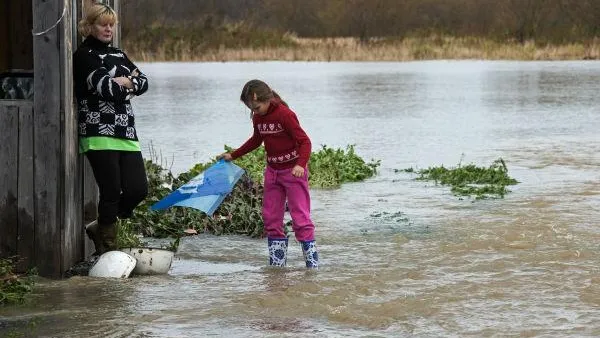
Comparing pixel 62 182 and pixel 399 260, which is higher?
pixel 62 182

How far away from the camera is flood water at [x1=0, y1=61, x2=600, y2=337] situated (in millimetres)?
7391

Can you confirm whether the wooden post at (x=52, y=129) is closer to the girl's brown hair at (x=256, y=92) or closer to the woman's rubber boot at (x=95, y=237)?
the woman's rubber boot at (x=95, y=237)

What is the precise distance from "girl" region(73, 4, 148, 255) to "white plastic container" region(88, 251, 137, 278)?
1.03 feet

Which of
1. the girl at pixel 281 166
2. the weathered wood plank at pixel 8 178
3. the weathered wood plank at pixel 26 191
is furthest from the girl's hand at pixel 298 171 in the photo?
the weathered wood plank at pixel 8 178

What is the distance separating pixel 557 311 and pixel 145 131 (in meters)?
13.8

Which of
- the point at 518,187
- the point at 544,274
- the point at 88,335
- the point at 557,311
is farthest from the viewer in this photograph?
the point at 518,187

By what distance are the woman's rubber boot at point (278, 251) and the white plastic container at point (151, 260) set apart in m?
0.77

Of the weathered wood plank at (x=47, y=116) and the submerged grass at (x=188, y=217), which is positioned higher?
the weathered wood plank at (x=47, y=116)

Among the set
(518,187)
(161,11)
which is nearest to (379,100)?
(518,187)

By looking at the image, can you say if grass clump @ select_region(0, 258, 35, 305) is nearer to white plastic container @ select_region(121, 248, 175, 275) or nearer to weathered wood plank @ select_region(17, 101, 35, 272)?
weathered wood plank @ select_region(17, 101, 35, 272)

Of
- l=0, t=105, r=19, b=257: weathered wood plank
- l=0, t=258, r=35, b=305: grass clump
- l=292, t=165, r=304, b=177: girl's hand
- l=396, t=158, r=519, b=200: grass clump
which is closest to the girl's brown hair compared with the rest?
l=292, t=165, r=304, b=177: girl's hand

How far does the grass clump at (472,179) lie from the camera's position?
520 inches

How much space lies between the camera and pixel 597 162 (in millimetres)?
16031

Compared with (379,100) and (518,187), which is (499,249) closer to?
(518,187)
